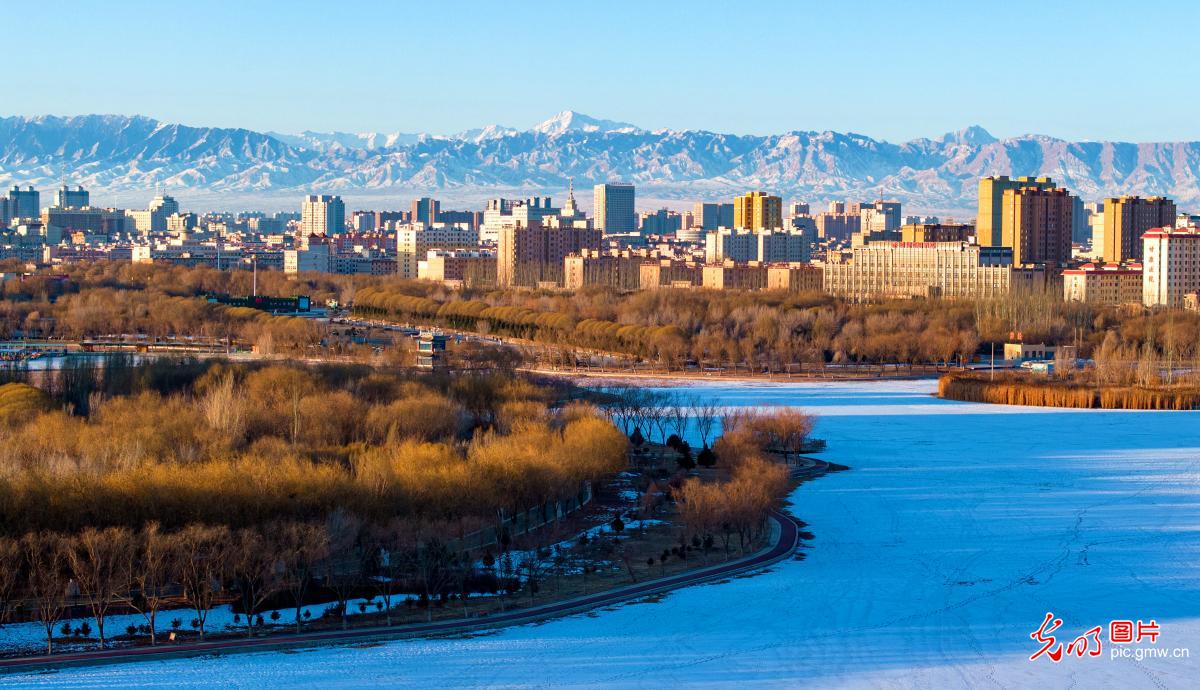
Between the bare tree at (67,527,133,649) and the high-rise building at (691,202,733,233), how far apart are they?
13468 centimetres

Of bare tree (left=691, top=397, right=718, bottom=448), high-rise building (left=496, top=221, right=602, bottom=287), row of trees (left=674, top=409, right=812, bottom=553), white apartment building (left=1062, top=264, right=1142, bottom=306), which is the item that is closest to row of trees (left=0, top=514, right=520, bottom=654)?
row of trees (left=674, top=409, right=812, bottom=553)

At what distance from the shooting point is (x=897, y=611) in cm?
1558

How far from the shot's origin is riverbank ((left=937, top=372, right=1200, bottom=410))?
115 ft

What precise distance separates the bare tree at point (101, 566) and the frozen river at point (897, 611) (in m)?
1.33

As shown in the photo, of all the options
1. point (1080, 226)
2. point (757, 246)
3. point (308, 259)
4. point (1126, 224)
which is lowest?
point (308, 259)

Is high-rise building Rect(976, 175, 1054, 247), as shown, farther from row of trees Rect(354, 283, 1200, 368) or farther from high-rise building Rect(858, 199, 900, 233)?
row of trees Rect(354, 283, 1200, 368)

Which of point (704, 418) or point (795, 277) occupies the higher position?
point (795, 277)

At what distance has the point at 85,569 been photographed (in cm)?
1534

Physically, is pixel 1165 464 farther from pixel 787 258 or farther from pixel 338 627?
pixel 787 258

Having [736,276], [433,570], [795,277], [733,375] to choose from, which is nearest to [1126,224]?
[795,277]

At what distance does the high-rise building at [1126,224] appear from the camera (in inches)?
3521

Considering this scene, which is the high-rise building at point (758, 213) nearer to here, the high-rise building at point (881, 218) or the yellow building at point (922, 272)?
the high-rise building at point (881, 218)

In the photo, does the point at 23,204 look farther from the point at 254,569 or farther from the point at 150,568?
the point at 254,569

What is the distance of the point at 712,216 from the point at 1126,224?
65.9 meters
